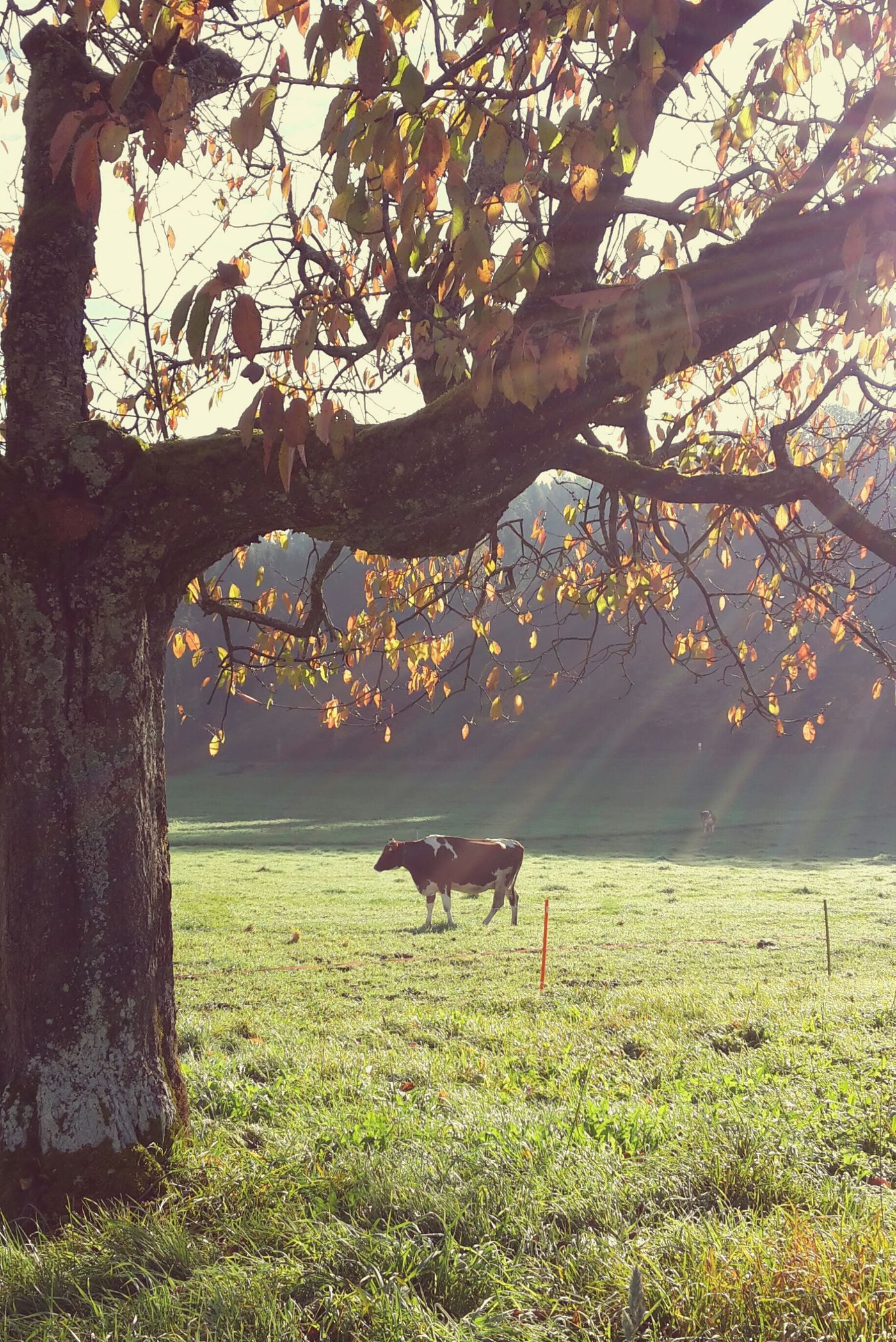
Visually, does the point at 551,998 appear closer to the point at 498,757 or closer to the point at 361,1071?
the point at 361,1071

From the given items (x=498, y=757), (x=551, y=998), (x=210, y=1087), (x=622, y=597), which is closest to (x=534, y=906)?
(x=551, y=998)

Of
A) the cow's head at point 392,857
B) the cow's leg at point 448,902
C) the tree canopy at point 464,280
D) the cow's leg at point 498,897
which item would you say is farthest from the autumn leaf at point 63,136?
the cow's head at point 392,857

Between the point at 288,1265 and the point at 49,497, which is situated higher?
the point at 49,497

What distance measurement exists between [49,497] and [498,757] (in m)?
65.6

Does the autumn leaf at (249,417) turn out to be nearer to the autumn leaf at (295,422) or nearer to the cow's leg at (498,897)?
the autumn leaf at (295,422)

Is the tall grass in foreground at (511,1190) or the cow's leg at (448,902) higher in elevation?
the tall grass in foreground at (511,1190)

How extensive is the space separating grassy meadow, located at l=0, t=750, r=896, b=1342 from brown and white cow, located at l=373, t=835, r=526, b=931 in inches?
179

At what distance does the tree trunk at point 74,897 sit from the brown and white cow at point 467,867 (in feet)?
51.7

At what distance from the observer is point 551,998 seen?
36.8 feet

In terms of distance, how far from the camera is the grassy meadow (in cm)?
320

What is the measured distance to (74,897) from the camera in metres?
4.30

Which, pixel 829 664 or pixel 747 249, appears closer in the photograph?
pixel 747 249

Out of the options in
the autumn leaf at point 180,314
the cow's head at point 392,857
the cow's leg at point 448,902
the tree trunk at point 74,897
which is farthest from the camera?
the cow's head at point 392,857

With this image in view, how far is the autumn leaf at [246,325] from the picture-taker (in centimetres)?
276
